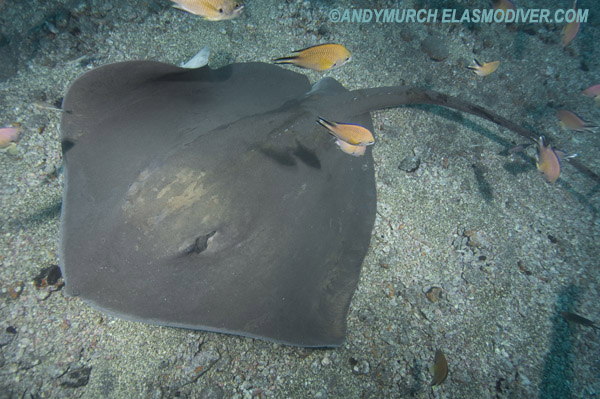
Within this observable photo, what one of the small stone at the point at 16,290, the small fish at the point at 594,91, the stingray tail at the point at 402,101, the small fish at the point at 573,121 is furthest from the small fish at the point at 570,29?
the small stone at the point at 16,290

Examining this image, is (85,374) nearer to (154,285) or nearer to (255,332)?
(154,285)

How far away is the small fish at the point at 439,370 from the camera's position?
8.76ft

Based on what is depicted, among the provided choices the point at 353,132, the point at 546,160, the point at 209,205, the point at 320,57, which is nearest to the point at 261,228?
the point at 209,205

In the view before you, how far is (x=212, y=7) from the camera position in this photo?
8.04 feet

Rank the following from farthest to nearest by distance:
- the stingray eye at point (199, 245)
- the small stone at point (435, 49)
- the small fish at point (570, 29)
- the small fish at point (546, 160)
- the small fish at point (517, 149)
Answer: the small stone at point (435, 49)
the small fish at point (570, 29)
the small fish at point (517, 149)
the small fish at point (546, 160)
the stingray eye at point (199, 245)

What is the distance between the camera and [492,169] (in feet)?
13.5

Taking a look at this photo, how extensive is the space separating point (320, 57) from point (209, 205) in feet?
6.05

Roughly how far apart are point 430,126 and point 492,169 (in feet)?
3.56

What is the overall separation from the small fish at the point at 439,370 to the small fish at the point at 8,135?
15.9 ft

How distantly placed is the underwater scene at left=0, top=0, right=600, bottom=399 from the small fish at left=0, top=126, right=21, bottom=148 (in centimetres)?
2

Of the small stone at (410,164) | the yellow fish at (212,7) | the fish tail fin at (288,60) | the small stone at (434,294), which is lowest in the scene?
the small stone at (434,294)

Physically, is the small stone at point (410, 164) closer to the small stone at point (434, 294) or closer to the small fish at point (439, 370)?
the small stone at point (434, 294)

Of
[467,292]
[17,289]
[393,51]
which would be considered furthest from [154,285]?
[393,51]

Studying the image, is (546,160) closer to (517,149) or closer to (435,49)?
(517,149)
